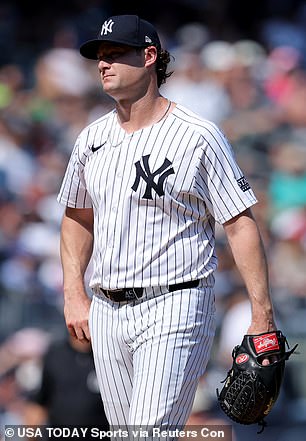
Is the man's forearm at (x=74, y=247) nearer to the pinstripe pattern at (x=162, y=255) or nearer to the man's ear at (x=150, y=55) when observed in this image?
the pinstripe pattern at (x=162, y=255)

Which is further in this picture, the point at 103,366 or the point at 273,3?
the point at 273,3

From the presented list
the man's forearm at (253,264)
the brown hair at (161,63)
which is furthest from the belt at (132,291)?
the brown hair at (161,63)

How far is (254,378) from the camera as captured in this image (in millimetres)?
3484

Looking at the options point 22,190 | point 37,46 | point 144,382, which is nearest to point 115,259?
point 144,382

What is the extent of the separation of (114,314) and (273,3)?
7212 mm

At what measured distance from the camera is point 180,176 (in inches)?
140

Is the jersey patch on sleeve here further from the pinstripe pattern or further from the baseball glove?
the baseball glove

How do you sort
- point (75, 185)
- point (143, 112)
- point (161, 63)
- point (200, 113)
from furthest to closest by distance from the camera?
point (200, 113) → point (75, 185) → point (161, 63) → point (143, 112)

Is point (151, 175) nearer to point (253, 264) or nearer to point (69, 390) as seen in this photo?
point (253, 264)

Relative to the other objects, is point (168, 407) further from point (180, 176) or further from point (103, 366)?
point (180, 176)

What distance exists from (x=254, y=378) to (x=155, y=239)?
→ 637 mm

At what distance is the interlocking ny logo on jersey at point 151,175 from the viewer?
3.55 meters

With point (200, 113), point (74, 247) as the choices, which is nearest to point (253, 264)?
point (74, 247)

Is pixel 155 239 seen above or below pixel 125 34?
below
